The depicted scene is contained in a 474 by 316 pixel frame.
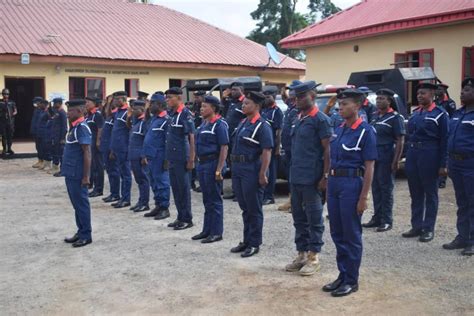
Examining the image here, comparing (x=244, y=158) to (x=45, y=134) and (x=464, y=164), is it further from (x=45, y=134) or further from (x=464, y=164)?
(x=45, y=134)

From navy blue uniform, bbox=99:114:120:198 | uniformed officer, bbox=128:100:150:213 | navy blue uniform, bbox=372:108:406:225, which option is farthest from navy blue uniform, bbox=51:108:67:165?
navy blue uniform, bbox=372:108:406:225

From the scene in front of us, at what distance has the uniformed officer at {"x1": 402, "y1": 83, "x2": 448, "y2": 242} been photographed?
7086 millimetres

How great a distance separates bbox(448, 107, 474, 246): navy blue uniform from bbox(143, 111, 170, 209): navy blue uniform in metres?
3.92

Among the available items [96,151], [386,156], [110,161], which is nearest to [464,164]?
[386,156]

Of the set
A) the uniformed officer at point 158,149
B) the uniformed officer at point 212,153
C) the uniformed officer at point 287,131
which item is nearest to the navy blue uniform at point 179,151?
the uniformed officer at point 158,149

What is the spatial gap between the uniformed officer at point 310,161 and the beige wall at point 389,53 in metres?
10.00

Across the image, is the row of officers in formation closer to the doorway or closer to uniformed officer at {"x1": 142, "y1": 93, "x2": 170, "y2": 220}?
uniformed officer at {"x1": 142, "y1": 93, "x2": 170, "y2": 220}

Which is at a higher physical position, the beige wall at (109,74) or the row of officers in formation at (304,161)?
the beige wall at (109,74)

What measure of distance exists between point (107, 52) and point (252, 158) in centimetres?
1471

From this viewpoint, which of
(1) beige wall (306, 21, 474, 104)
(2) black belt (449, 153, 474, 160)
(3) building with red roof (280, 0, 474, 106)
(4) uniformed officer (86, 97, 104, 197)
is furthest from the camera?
(1) beige wall (306, 21, 474, 104)

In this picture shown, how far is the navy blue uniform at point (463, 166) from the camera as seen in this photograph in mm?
6578

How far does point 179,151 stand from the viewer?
7859 millimetres

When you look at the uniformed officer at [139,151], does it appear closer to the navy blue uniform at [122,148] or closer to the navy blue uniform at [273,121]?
the navy blue uniform at [122,148]

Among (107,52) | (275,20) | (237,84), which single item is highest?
(275,20)
